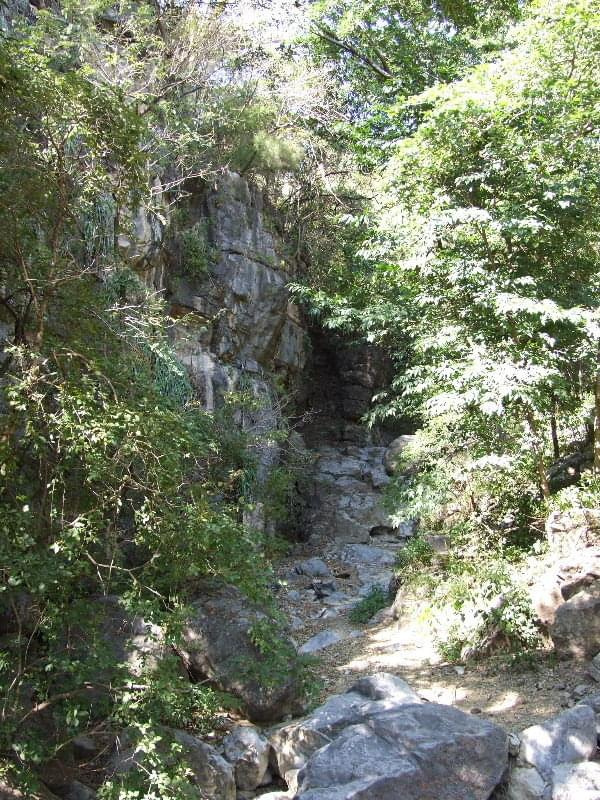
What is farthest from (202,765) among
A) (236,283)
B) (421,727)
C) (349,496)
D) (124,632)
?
(349,496)

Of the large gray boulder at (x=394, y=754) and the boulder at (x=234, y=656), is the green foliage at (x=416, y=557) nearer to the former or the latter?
the boulder at (x=234, y=656)

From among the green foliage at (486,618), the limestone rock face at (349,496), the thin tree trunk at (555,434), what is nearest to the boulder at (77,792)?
the green foliage at (486,618)

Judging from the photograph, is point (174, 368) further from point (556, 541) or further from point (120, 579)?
point (556, 541)

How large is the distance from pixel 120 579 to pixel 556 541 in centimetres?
414

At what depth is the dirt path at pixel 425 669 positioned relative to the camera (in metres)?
5.04

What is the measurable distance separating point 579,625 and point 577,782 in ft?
5.61

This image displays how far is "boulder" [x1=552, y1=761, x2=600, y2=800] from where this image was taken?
12.1 ft

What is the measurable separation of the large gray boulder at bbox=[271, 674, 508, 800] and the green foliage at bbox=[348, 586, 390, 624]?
10.6ft

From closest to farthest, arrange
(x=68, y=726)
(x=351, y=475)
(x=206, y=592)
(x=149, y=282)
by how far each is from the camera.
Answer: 1. (x=68, y=726)
2. (x=206, y=592)
3. (x=149, y=282)
4. (x=351, y=475)

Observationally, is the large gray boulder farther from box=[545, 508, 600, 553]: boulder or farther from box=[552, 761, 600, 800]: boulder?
box=[545, 508, 600, 553]: boulder

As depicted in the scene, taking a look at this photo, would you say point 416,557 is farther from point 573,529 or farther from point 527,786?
point 527,786

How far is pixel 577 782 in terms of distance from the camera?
3779 millimetres

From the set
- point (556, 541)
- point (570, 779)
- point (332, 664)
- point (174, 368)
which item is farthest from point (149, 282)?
point (570, 779)

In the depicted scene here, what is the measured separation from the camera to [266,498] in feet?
30.7
